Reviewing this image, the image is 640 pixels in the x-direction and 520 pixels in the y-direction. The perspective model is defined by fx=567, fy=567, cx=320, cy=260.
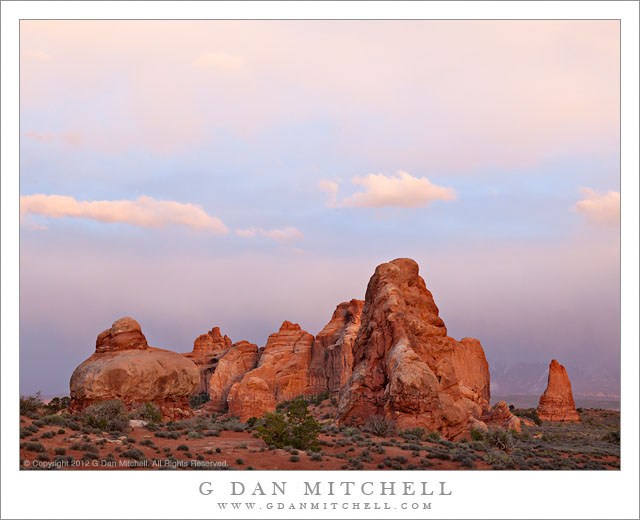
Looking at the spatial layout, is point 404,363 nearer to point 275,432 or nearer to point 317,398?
point 275,432

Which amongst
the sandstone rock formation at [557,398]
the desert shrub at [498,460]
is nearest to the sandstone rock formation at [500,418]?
the sandstone rock formation at [557,398]

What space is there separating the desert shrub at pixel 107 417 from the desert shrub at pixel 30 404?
198 centimetres

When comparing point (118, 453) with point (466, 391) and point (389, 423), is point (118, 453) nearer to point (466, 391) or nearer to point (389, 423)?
point (389, 423)

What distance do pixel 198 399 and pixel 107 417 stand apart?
2715 inches

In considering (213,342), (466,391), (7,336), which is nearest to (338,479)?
(7,336)

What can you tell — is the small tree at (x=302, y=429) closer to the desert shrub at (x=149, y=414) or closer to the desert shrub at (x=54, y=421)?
the desert shrub at (x=149, y=414)

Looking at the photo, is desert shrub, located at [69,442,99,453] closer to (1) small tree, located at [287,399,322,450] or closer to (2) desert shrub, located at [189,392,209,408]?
(1) small tree, located at [287,399,322,450]

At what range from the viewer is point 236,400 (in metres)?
64.1

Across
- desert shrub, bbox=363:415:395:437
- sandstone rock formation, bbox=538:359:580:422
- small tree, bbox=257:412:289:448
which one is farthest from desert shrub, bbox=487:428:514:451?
sandstone rock formation, bbox=538:359:580:422

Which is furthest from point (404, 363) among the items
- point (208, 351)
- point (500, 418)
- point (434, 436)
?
point (208, 351)

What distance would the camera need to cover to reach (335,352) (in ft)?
275

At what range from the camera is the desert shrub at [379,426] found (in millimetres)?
26891

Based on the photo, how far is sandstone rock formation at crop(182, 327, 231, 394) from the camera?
9650 centimetres

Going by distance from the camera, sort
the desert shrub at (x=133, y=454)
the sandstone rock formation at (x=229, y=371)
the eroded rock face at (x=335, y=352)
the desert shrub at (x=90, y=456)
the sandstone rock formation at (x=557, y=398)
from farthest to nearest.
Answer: the sandstone rock formation at (x=229, y=371), the eroded rock face at (x=335, y=352), the sandstone rock formation at (x=557, y=398), the desert shrub at (x=133, y=454), the desert shrub at (x=90, y=456)
